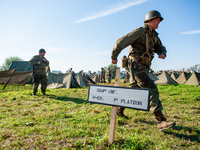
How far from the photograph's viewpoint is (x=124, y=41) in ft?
9.41

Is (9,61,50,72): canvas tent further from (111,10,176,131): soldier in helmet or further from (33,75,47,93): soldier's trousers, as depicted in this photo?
(111,10,176,131): soldier in helmet

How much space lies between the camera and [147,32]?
9.96 feet

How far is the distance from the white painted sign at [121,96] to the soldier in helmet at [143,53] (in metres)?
0.91

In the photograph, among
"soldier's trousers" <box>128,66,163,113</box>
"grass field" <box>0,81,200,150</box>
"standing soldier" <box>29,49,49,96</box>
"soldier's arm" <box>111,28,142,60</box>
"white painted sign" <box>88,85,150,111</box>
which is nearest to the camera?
"white painted sign" <box>88,85,150,111</box>

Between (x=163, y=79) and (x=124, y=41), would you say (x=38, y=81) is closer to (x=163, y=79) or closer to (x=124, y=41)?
(x=124, y=41)

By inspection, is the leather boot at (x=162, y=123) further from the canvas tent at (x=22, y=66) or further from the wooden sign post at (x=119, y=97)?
the canvas tent at (x=22, y=66)

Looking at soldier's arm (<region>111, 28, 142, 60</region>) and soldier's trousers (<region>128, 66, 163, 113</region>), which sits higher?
soldier's arm (<region>111, 28, 142, 60</region>)

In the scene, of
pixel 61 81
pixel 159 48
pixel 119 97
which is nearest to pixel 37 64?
pixel 61 81

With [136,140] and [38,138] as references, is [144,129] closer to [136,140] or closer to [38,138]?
[136,140]

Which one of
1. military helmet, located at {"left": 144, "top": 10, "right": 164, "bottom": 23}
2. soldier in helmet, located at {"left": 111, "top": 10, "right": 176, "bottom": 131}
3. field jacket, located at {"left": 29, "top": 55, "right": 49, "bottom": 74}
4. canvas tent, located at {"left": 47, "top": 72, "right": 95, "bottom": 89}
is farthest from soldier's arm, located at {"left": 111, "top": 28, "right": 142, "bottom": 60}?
canvas tent, located at {"left": 47, "top": 72, "right": 95, "bottom": 89}

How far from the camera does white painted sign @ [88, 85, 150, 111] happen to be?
1885 mm

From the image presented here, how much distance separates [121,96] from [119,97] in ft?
0.12

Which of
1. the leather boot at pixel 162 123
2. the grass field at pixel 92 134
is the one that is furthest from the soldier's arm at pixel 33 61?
the leather boot at pixel 162 123

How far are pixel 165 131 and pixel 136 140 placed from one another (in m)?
0.81
